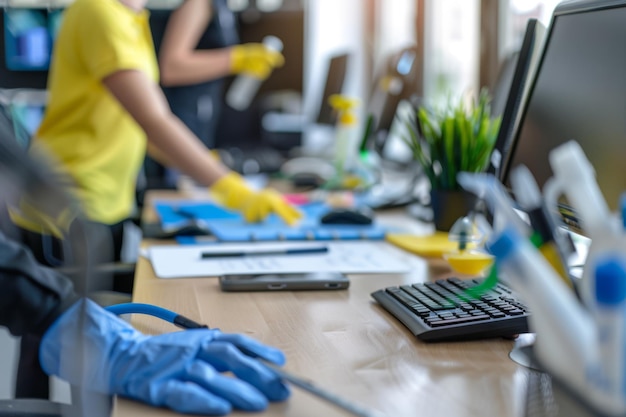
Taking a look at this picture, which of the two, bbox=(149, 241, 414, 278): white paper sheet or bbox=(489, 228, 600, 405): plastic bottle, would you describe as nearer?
bbox=(489, 228, 600, 405): plastic bottle

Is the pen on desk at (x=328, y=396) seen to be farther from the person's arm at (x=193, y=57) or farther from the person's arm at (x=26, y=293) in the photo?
the person's arm at (x=193, y=57)

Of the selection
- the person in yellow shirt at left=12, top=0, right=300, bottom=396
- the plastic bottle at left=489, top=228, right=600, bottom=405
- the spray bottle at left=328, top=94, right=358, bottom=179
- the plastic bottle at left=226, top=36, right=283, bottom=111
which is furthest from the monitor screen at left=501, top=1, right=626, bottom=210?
the plastic bottle at left=226, top=36, right=283, bottom=111

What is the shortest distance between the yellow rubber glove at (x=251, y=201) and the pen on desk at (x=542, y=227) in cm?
121

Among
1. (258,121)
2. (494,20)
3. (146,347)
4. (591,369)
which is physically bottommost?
(258,121)

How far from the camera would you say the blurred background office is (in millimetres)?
3277

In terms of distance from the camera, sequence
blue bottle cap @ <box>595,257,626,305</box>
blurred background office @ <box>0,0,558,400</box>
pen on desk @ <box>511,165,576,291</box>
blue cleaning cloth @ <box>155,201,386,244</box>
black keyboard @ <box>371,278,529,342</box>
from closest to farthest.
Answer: blue bottle cap @ <box>595,257,626,305</box> → pen on desk @ <box>511,165,576,291</box> → black keyboard @ <box>371,278,529,342</box> → blue cleaning cloth @ <box>155,201,386,244</box> → blurred background office @ <box>0,0,558,400</box>

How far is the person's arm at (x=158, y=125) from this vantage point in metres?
1.73

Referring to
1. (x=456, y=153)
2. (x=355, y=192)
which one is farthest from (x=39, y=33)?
(x=456, y=153)

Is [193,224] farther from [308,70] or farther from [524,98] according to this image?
[308,70]

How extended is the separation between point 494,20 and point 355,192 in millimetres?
666

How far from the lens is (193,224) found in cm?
169

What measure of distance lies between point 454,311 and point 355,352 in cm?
14

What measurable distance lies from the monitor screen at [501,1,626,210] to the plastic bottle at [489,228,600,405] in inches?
17.3

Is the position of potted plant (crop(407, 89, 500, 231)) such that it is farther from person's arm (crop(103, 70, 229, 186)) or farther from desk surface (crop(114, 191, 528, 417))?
person's arm (crop(103, 70, 229, 186))
